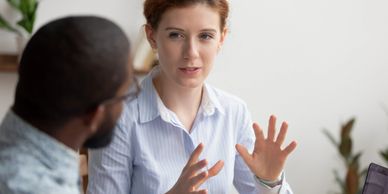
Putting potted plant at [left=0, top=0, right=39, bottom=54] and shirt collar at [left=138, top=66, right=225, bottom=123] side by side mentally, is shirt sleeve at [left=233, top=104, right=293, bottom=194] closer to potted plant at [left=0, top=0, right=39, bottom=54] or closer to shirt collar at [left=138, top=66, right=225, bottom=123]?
shirt collar at [left=138, top=66, right=225, bottom=123]

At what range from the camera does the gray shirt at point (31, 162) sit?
0.74 m

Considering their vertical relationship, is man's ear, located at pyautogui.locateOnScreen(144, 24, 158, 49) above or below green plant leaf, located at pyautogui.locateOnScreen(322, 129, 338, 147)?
above

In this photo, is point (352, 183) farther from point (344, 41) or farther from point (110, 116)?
point (110, 116)

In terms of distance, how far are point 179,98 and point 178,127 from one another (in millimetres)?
97

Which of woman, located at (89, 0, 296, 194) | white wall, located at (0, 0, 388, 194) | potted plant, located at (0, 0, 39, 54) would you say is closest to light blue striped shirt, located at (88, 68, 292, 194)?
woman, located at (89, 0, 296, 194)

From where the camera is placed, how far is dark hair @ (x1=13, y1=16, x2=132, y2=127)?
2.39 ft

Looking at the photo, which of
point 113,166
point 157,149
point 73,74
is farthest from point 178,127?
point 73,74

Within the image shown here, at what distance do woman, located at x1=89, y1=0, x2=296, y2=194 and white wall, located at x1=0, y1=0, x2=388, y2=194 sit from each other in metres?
1.20

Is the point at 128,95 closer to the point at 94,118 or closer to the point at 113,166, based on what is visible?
the point at 94,118

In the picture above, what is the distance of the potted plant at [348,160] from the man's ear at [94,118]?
94.4 inches

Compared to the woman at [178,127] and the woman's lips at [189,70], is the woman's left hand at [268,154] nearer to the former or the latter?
the woman at [178,127]

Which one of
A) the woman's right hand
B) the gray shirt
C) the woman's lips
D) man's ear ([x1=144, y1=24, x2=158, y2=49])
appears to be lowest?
the woman's right hand

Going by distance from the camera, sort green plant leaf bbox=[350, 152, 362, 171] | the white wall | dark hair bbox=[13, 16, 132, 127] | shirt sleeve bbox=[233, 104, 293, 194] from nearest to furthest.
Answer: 1. dark hair bbox=[13, 16, 132, 127]
2. shirt sleeve bbox=[233, 104, 293, 194]
3. the white wall
4. green plant leaf bbox=[350, 152, 362, 171]

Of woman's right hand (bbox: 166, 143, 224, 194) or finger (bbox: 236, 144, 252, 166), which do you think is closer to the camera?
woman's right hand (bbox: 166, 143, 224, 194)
